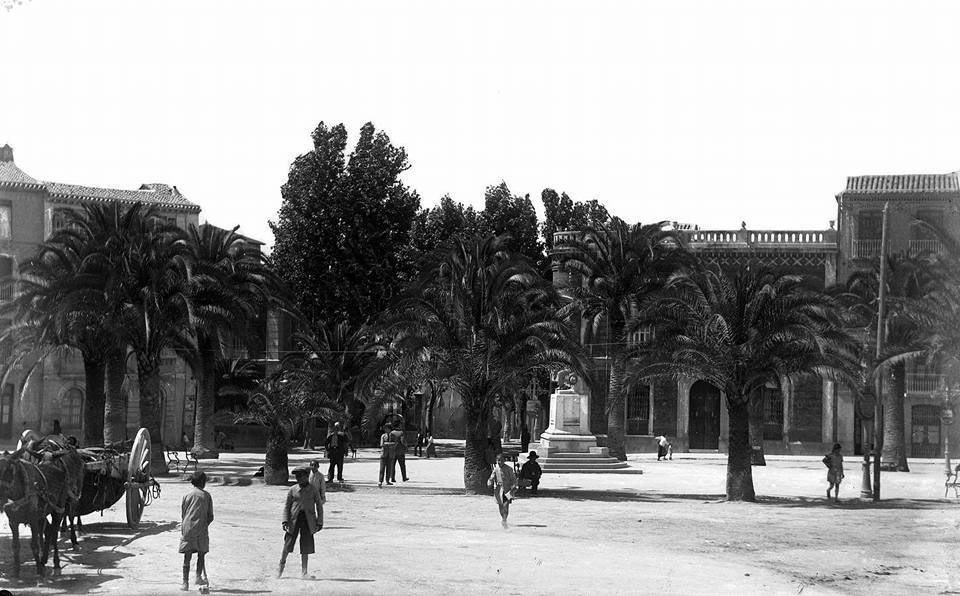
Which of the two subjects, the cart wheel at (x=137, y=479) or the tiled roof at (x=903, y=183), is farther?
the tiled roof at (x=903, y=183)

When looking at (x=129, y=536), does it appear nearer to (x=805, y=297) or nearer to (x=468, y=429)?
(x=468, y=429)


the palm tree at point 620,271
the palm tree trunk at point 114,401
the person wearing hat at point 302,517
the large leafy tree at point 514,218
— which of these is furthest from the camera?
the large leafy tree at point 514,218

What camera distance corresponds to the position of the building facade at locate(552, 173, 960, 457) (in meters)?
55.0

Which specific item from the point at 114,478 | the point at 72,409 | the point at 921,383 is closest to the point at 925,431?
the point at 921,383

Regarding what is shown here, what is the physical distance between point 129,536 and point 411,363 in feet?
38.2

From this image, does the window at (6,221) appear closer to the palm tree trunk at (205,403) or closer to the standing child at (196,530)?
the palm tree trunk at (205,403)

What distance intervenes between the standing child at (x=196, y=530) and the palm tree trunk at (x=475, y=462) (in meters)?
16.1

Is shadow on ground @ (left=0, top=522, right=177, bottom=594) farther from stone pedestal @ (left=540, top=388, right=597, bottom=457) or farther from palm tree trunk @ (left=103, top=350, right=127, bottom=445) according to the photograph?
stone pedestal @ (left=540, top=388, right=597, bottom=457)

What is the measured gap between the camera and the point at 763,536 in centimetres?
2338

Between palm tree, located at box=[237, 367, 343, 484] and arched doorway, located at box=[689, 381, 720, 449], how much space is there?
28.0m

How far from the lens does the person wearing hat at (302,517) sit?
1611 centimetres

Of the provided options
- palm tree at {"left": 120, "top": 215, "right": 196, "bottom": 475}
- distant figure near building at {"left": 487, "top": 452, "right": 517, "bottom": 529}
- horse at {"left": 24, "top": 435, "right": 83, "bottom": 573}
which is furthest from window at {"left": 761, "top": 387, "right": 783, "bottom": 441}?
horse at {"left": 24, "top": 435, "right": 83, "bottom": 573}

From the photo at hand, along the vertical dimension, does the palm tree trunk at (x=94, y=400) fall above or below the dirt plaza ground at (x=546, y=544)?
above

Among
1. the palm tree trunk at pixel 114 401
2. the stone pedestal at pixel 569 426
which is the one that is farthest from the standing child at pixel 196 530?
the stone pedestal at pixel 569 426
